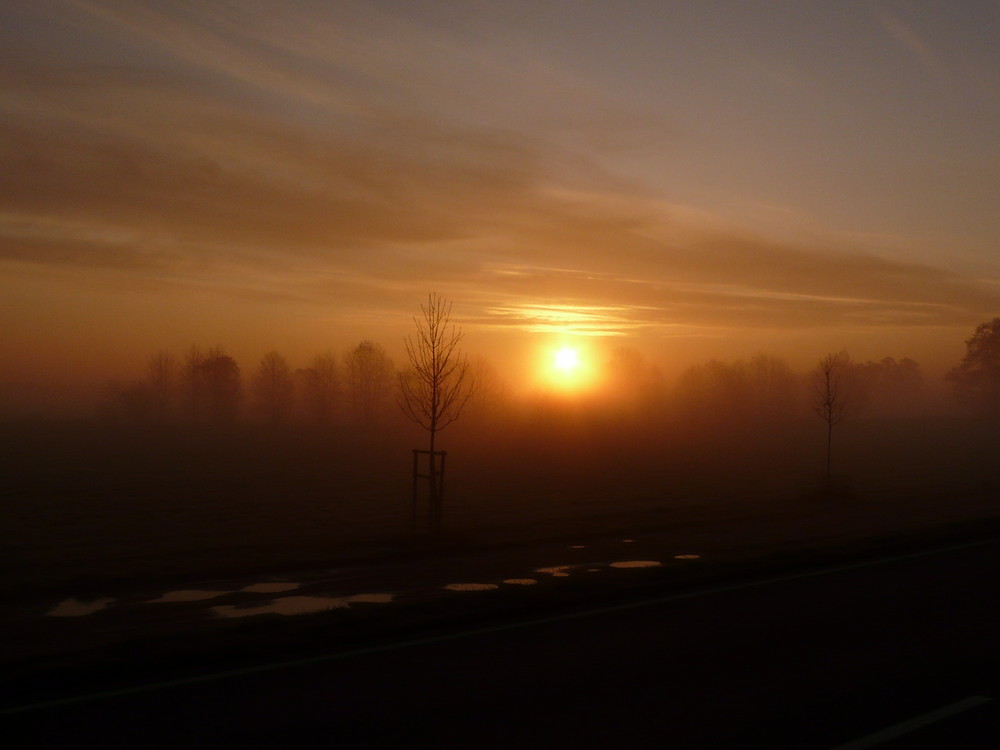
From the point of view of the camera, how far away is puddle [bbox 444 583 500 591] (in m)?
12.1

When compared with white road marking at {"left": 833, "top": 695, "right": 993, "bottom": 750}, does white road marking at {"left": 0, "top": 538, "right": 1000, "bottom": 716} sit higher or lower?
lower

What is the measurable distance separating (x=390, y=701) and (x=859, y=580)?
8163 millimetres

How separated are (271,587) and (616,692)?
7608mm

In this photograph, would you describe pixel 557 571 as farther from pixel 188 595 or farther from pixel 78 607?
pixel 78 607

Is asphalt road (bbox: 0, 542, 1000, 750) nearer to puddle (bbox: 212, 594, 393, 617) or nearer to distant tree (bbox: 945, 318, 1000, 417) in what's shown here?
puddle (bbox: 212, 594, 393, 617)

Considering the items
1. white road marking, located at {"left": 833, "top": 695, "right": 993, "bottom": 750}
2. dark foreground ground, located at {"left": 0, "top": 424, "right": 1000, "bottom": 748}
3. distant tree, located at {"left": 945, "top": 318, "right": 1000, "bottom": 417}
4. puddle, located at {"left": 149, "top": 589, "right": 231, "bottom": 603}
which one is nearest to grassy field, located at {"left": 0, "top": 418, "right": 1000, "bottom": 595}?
dark foreground ground, located at {"left": 0, "top": 424, "right": 1000, "bottom": 748}

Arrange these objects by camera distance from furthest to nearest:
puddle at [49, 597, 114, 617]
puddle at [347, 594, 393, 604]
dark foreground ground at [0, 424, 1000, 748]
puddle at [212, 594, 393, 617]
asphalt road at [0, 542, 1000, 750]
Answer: puddle at [347, 594, 393, 604]
puddle at [49, 597, 114, 617]
puddle at [212, 594, 393, 617]
dark foreground ground at [0, 424, 1000, 748]
asphalt road at [0, 542, 1000, 750]

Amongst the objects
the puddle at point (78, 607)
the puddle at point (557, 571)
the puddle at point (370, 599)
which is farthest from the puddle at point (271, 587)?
the puddle at point (557, 571)

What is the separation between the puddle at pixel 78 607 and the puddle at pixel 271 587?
6.50 feet

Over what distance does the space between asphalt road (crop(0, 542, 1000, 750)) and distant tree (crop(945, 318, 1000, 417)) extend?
10789cm

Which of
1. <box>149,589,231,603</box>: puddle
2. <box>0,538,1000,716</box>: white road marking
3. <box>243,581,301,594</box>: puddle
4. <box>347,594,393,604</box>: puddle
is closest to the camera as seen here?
<box>0,538,1000,716</box>: white road marking

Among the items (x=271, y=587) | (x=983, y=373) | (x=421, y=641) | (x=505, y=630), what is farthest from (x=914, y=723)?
(x=983, y=373)

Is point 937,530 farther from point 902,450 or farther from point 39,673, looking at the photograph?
point 902,450

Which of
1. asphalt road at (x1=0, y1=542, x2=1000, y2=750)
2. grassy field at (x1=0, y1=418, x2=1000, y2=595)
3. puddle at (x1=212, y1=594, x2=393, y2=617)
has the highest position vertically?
asphalt road at (x1=0, y1=542, x2=1000, y2=750)
